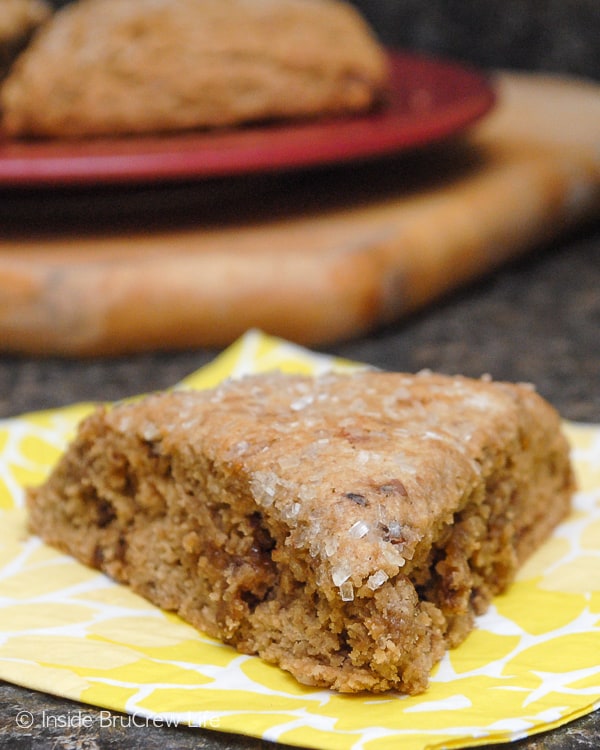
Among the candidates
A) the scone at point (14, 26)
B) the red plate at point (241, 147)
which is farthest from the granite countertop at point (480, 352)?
the scone at point (14, 26)

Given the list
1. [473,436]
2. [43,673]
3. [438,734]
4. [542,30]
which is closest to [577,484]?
[473,436]

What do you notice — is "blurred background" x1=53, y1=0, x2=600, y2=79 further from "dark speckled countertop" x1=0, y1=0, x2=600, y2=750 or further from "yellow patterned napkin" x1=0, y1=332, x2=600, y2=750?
"yellow patterned napkin" x1=0, y1=332, x2=600, y2=750

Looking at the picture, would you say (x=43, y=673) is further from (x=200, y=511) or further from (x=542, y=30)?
(x=542, y=30)

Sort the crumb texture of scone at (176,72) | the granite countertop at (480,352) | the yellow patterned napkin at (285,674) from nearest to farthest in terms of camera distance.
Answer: the yellow patterned napkin at (285,674), the granite countertop at (480,352), the crumb texture of scone at (176,72)

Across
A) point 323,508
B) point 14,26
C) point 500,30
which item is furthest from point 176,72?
point 500,30

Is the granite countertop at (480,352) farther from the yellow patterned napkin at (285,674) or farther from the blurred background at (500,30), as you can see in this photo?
the blurred background at (500,30)

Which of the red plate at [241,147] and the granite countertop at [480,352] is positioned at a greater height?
the red plate at [241,147]

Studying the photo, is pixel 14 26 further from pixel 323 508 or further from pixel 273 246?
pixel 323 508
